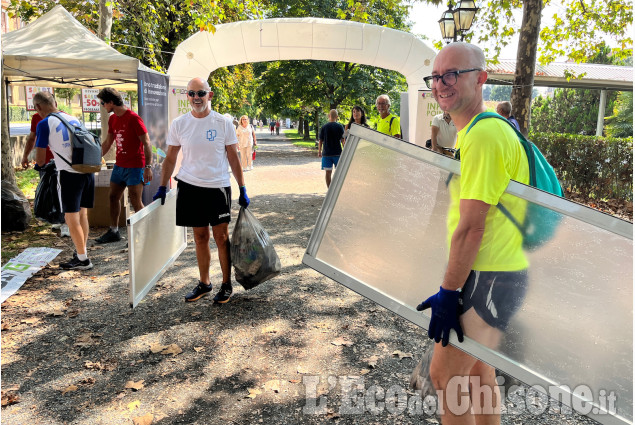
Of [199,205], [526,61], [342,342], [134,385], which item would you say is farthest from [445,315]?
[526,61]

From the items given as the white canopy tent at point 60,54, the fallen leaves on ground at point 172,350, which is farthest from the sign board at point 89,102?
the fallen leaves on ground at point 172,350

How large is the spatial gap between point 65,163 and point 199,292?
2211 millimetres

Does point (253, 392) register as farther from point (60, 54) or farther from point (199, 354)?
point (60, 54)

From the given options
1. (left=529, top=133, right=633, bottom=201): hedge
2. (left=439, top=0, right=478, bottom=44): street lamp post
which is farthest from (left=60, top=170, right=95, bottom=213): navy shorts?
(left=529, top=133, right=633, bottom=201): hedge

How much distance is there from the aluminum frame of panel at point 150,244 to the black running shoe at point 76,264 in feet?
3.40

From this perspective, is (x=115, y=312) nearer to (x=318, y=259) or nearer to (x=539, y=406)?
(x=318, y=259)

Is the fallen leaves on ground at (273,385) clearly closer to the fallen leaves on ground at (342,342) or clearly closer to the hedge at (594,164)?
the fallen leaves on ground at (342,342)

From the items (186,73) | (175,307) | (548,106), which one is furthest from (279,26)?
(548,106)

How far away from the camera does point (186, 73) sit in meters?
9.83

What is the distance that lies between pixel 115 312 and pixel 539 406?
346 cm

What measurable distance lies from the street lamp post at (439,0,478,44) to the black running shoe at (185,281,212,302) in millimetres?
7003

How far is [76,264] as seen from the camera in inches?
212

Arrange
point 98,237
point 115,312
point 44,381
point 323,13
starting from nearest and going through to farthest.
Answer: point 44,381
point 115,312
point 98,237
point 323,13

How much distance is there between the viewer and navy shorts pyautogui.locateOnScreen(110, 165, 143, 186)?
6305mm
